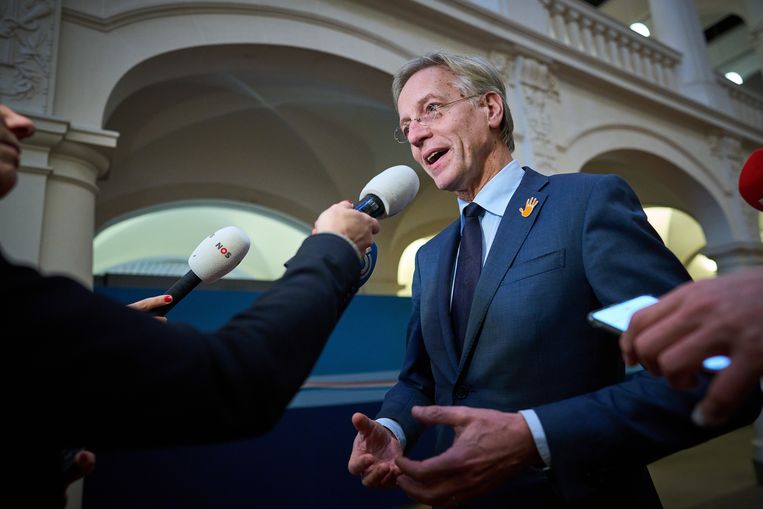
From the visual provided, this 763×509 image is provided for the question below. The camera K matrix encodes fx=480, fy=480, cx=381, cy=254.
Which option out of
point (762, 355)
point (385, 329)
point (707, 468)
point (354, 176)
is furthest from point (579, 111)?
point (762, 355)

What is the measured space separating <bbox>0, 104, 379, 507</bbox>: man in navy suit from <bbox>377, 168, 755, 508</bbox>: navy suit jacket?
21.5 inches

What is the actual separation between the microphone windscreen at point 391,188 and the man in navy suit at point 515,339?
27 cm

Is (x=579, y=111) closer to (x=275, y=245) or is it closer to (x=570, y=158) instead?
(x=570, y=158)

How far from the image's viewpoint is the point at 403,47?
13.0ft

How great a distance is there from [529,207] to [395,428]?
2.25 ft

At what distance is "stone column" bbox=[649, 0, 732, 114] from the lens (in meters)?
6.46

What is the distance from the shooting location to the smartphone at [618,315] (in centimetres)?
65

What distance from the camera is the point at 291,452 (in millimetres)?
3533

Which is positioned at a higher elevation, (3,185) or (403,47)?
(403,47)

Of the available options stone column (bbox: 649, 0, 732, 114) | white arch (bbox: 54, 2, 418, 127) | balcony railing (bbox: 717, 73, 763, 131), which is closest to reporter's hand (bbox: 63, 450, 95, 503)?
white arch (bbox: 54, 2, 418, 127)

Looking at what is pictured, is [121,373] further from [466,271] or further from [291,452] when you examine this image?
[291,452]

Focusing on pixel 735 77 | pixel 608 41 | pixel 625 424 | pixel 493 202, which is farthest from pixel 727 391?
pixel 735 77

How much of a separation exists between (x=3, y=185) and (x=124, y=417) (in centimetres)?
40

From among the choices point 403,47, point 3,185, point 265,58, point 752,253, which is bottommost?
point 3,185
